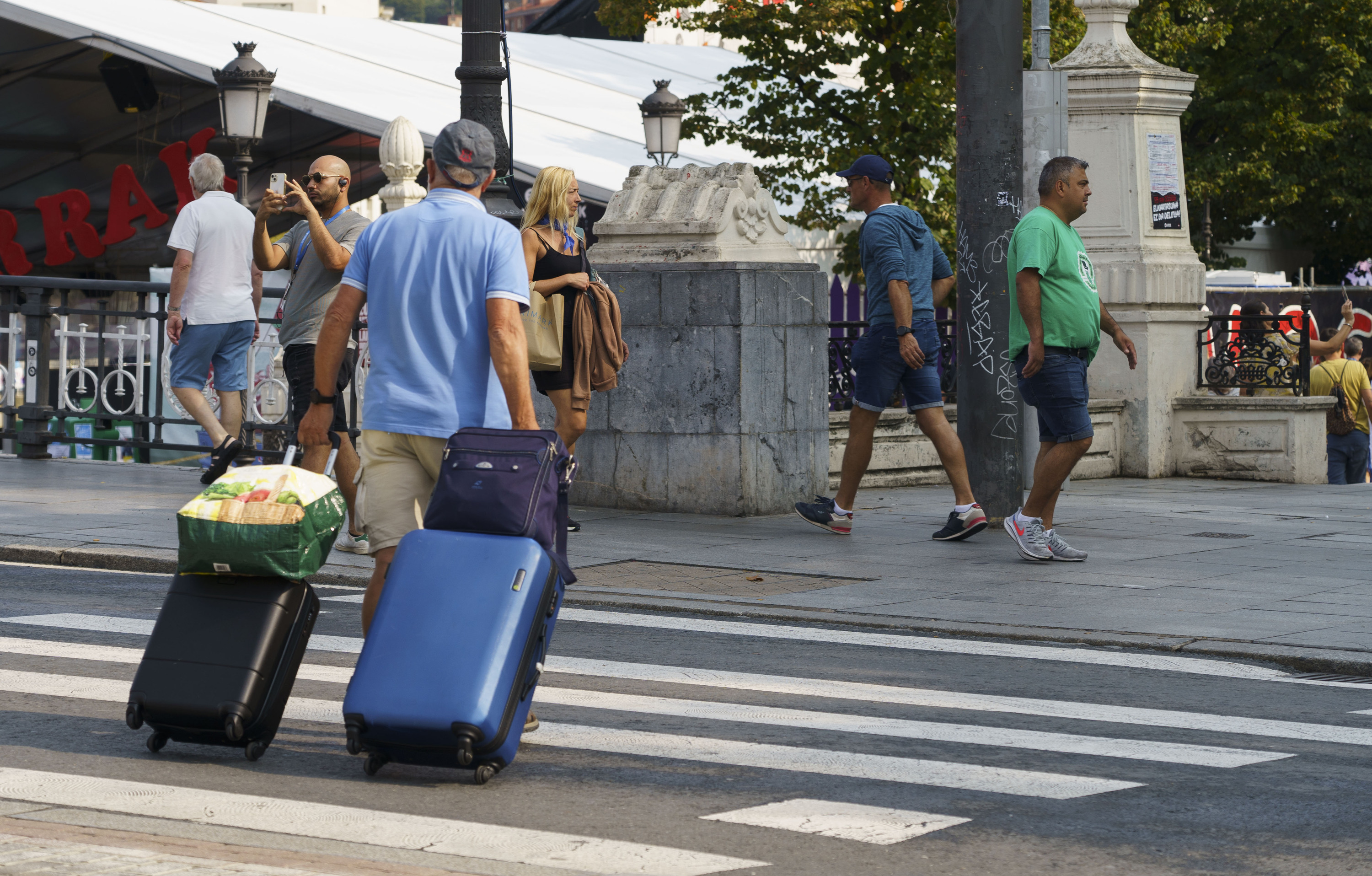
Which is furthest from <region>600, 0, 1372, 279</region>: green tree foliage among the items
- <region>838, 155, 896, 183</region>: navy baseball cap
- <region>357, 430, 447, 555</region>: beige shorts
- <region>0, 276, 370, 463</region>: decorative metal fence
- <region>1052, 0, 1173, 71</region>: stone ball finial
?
<region>357, 430, 447, 555</region>: beige shorts

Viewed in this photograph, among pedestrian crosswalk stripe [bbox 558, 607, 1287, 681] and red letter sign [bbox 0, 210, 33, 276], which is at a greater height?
red letter sign [bbox 0, 210, 33, 276]

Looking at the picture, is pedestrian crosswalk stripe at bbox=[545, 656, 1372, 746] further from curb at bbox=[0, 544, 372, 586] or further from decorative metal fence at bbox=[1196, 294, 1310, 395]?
decorative metal fence at bbox=[1196, 294, 1310, 395]

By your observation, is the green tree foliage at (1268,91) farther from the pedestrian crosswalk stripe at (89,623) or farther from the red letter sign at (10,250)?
the pedestrian crosswalk stripe at (89,623)

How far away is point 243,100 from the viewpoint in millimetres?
19266

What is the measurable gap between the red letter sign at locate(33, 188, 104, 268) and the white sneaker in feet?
64.9

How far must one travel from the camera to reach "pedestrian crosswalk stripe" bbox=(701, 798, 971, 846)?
459 cm

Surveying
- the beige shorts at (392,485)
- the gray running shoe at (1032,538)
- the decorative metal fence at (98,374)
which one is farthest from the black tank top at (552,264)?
the decorative metal fence at (98,374)

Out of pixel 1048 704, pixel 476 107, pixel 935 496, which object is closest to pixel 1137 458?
pixel 935 496

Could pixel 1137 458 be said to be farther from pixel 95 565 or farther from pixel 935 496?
pixel 95 565

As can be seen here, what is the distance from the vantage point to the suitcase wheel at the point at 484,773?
5.08 m

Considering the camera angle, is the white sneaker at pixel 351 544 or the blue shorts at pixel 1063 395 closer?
the blue shorts at pixel 1063 395

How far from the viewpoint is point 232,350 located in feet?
40.2

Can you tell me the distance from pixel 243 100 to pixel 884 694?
1437 centimetres

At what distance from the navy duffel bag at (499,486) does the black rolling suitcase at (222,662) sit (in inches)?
20.1
